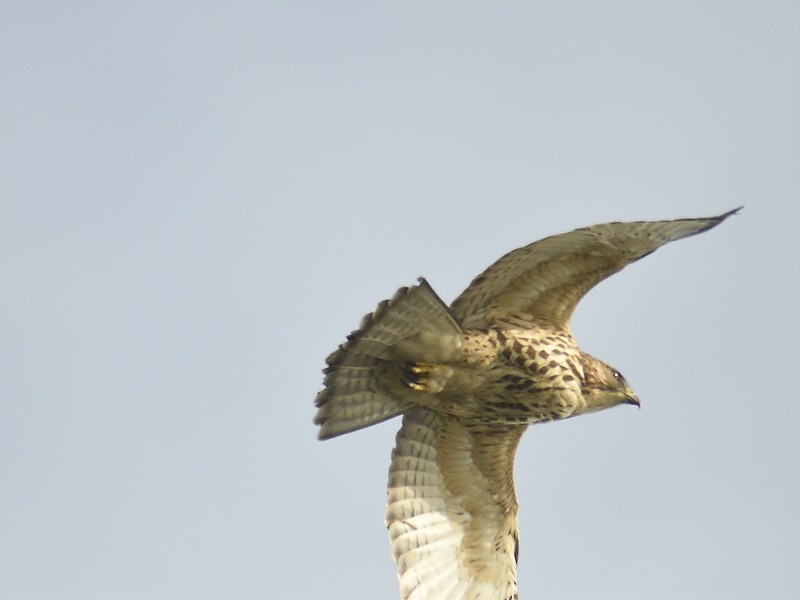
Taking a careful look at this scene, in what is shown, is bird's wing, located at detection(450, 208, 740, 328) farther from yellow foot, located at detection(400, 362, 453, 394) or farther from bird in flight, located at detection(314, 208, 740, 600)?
yellow foot, located at detection(400, 362, 453, 394)

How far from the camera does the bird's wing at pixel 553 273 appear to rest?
37.0 feet

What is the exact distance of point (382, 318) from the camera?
10898 mm

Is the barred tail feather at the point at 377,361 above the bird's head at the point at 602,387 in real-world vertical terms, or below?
above

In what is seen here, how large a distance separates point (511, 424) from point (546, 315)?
1.03 m

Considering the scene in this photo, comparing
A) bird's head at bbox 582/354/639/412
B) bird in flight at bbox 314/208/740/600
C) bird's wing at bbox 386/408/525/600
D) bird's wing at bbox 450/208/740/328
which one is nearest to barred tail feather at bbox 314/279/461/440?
bird in flight at bbox 314/208/740/600

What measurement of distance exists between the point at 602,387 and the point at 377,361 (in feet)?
6.55

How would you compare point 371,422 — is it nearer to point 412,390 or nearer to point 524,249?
point 412,390

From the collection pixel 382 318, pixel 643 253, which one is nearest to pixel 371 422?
pixel 382 318

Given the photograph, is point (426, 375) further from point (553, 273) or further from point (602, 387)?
point (602, 387)

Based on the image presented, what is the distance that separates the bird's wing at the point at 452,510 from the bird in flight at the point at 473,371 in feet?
0.04

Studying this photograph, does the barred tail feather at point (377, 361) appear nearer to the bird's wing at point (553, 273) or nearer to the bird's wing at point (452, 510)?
the bird's wing at point (553, 273)

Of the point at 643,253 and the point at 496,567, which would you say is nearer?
the point at 643,253

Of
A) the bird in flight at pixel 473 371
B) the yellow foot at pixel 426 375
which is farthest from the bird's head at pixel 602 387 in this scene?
the yellow foot at pixel 426 375

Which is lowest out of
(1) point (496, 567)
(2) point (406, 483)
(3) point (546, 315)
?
(1) point (496, 567)
